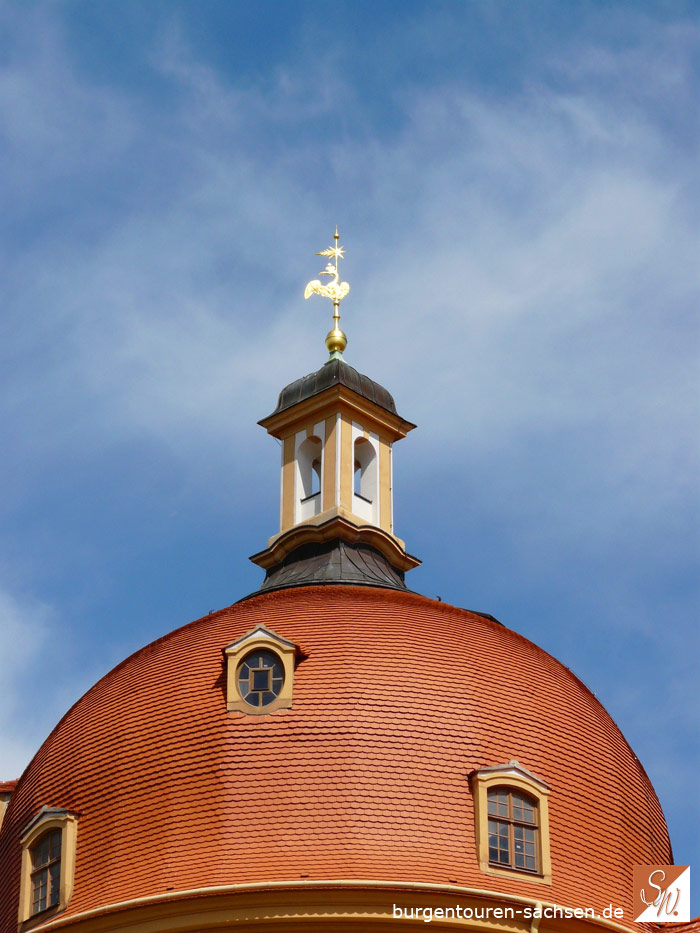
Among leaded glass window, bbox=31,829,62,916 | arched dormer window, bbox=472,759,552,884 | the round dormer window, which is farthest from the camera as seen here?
the round dormer window

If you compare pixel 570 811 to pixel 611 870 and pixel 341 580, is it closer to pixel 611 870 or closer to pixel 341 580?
pixel 611 870

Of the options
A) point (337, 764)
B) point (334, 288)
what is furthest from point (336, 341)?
point (337, 764)

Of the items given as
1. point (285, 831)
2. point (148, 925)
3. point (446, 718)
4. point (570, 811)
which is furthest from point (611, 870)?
point (148, 925)

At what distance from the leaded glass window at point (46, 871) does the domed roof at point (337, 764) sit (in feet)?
1.44

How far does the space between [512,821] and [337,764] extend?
2546 mm

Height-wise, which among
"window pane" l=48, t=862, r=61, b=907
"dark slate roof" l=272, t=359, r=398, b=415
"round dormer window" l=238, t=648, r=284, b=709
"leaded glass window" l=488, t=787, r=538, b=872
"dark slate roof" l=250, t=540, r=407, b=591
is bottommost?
"window pane" l=48, t=862, r=61, b=907

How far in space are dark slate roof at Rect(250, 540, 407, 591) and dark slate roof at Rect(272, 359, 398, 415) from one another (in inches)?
127

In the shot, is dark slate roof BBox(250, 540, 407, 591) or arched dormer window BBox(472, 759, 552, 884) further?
dark slate roof BBox(250, 540, 407, 591)

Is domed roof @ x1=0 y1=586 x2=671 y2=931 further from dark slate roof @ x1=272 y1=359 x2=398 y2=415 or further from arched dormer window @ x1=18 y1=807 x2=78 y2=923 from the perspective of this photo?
dark slate roof @ x1=272 y1=359 x2=398 y2=415

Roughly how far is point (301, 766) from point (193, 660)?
9.86 ft

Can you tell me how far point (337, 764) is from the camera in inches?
1031

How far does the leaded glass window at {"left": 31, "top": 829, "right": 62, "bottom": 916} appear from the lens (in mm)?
26922

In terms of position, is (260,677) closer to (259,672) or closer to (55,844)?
(259,672)

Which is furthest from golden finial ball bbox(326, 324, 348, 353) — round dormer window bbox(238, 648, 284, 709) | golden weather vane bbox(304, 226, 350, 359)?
round dormer window bbox(238, 648, 284, 709)
